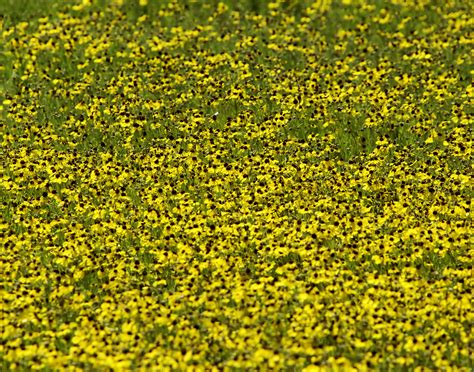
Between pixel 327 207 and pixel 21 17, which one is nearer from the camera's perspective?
pixel 327 207

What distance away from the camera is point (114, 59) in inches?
744

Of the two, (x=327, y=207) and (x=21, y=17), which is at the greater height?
(x=21, y=17)

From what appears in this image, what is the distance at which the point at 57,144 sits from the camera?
1612cm

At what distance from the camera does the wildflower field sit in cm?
1043

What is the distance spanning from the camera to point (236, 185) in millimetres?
14141

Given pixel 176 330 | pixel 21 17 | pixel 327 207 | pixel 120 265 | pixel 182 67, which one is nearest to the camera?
pixel 176 330

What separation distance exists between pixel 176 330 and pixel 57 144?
624cm

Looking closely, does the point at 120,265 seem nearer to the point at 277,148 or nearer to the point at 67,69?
the point at 277,148

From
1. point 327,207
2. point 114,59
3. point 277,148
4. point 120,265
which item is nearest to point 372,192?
point 327,207

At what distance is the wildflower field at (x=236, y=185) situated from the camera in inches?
411

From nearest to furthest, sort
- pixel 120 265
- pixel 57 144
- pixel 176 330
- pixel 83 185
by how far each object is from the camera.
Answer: pixel 176 330 → pixel 120 265 → pixel 83 185 → pixel 57 144

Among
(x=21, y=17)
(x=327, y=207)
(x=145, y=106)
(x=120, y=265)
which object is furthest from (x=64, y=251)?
(x=21, y=17)

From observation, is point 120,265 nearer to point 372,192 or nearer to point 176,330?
point 176,330

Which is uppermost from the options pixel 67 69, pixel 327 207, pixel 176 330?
pixel 67 69
